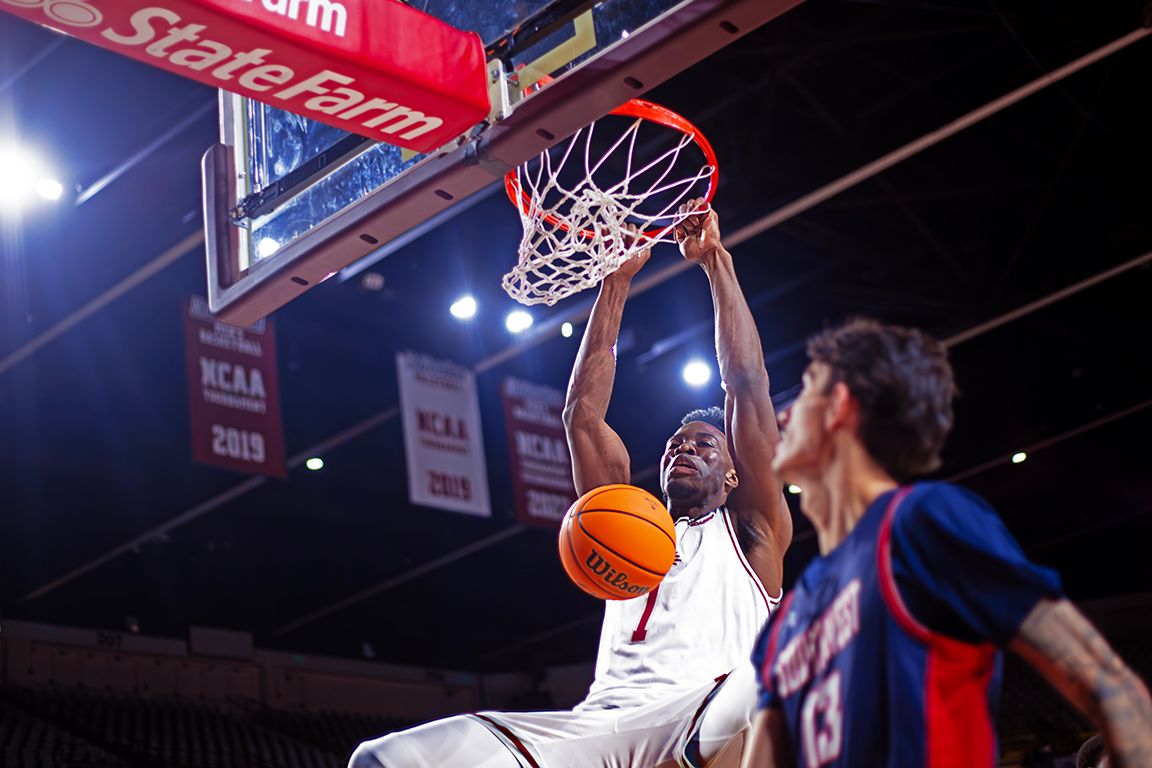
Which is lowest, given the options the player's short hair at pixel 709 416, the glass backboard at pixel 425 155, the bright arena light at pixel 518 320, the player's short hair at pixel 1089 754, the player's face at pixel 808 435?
the player's short hair at pixel 1089 754

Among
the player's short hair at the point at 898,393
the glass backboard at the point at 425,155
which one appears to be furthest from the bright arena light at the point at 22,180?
the player's short hair at the point at 898,393

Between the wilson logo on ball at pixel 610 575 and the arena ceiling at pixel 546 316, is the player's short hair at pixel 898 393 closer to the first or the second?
the wilson logo on ball at pixel 610 575

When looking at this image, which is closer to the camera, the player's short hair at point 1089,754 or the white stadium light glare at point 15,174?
the player's short hair at point 1089,754

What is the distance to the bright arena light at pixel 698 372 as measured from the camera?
1447 cm

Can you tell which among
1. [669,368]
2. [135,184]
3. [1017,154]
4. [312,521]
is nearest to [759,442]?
[135,184]

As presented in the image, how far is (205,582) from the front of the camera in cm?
1830

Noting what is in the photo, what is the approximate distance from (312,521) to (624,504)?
13.9m

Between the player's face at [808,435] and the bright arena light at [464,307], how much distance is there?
430 inches

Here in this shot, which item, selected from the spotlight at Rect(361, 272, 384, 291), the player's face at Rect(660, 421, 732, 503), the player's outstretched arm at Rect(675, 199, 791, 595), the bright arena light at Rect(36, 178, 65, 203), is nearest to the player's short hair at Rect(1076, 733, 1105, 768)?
the player's outstretched arm at Rect(675, 199, 791, 595)

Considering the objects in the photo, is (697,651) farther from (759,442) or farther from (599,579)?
(759,442)

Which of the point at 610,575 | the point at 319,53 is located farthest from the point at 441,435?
the point at 319,53

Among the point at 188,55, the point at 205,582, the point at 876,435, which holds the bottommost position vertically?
the point at 876,435

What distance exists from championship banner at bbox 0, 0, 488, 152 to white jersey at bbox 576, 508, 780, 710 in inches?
60.2

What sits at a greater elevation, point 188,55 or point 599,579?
point 188,55
